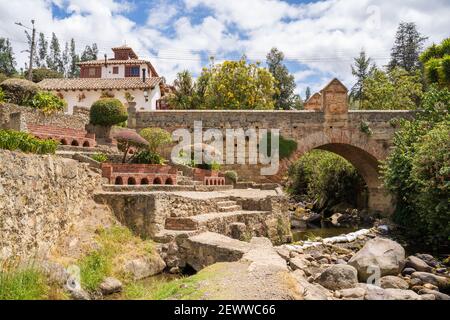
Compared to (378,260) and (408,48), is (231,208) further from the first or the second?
(408,48)

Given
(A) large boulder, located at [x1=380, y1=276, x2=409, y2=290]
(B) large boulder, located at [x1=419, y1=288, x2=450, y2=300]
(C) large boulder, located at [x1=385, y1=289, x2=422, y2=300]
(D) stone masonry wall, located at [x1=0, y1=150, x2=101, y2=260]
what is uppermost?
(D) stone masonry wall, located at [x1=0, y1=150, x2=101, y2=260]

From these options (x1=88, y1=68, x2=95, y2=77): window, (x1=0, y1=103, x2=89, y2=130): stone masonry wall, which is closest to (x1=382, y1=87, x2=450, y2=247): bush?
(x1=0, y1=103, x2=89, y2=130): stone masonry wall

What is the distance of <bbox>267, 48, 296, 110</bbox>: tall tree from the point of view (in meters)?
48.8

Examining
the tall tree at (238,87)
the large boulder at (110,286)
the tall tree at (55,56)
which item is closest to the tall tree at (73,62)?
the tall tree at (55,56)

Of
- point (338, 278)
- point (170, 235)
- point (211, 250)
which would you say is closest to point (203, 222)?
point (170, 235)

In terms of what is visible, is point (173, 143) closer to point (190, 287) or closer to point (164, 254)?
point (164, 254)

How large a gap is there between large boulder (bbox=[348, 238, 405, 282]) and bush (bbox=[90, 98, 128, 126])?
12165 mm

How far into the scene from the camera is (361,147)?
23922mm

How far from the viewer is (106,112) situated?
59.2 feet

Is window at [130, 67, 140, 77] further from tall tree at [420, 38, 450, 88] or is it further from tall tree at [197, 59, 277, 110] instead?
tall tree at [420, 38, 450, 88]

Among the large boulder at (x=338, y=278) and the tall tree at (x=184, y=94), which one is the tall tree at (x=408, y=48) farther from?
the large boulder at (x=338, y=278)

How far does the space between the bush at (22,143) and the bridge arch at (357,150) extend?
53.3 feet

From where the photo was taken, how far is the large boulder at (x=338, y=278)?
7884mm
